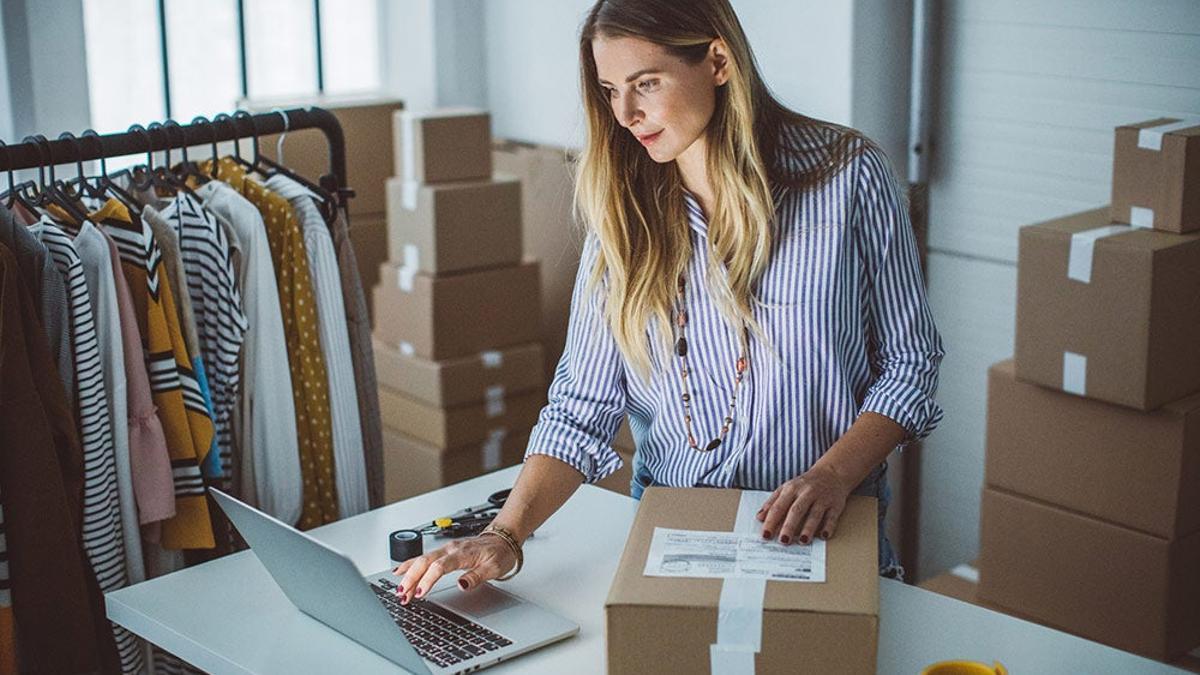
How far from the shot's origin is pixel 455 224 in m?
3.49

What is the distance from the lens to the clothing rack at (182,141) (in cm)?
203

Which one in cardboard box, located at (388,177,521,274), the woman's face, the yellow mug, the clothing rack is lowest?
the yellow mug

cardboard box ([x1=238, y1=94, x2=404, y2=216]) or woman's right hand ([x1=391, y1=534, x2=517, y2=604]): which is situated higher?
cardboard box ([x1=238, y1=94, x2=404, y2=216])

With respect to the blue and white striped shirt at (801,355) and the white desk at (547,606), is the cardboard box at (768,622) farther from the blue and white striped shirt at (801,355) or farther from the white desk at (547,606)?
the blue and white striped shirt at (801,355)

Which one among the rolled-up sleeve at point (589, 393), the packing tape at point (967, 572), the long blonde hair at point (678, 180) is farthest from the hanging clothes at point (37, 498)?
the packing tape at point (967, 572)

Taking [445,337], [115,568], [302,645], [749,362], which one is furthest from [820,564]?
[445,337]

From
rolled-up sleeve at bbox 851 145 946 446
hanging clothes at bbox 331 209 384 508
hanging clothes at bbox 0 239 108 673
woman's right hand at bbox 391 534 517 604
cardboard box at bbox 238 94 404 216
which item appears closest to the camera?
woman's right hand at bbox 391 534 517 604

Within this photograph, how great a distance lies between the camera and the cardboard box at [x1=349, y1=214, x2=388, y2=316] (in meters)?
3.99

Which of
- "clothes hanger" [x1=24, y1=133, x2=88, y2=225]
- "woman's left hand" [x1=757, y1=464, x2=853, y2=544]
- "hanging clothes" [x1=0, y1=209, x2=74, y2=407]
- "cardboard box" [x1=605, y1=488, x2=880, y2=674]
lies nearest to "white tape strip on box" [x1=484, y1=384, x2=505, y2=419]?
"clothes hanger" [x1=24, y1=133, x2=88, y2=225]

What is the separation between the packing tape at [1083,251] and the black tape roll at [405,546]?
1.42 metres

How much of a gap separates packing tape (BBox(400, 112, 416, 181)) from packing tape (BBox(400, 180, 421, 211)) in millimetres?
17

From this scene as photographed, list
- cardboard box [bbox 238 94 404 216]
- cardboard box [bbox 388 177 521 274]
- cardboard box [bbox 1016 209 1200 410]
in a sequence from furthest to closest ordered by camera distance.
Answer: cardboard box [bbox 238 94 404 216]
cardboard box [bbox 388 177 521 274]
cardboard box [bbox 1016 209 1200 410]

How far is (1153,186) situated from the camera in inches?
101

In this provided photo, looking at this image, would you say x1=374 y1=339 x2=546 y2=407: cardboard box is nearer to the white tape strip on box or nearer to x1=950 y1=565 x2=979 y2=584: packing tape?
the white tape strip on box
